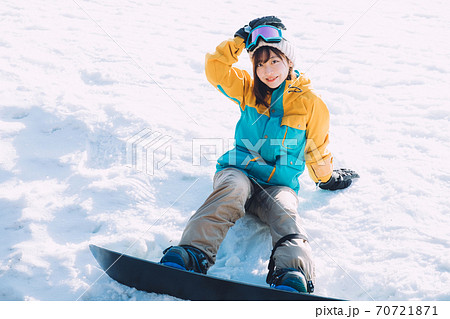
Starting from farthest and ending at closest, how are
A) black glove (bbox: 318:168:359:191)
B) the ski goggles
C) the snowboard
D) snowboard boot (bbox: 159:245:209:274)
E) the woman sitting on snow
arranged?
black glove (bbox: 318:168:359:191) → the ski goggles → the woman sitting on snow → snowboard boot (bbox: 159:245:209:274) → the snowboard

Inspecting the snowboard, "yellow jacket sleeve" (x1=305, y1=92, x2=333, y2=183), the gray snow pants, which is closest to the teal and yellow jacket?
"yellow jacket sleeve" (x1=305, y1=92, x2=333, y2=183)

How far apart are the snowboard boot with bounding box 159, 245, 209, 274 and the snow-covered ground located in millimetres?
209

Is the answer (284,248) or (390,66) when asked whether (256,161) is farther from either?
(390,66)

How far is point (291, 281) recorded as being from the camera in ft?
6.52

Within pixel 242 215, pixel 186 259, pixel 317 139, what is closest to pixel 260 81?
pixel 317 139

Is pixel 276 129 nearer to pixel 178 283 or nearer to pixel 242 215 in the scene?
pixel 242 215

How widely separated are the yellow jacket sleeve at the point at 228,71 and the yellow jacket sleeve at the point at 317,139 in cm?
50

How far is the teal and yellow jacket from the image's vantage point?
2680mm

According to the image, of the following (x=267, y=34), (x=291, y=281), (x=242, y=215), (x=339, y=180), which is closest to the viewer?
(x=291, y=281)

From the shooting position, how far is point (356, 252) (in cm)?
256

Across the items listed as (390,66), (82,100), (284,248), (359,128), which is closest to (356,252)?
(284,248)

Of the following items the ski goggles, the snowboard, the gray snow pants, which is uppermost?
the ski goggles

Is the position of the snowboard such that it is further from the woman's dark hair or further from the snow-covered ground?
the woman's dark hair

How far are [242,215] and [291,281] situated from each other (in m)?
0.58
